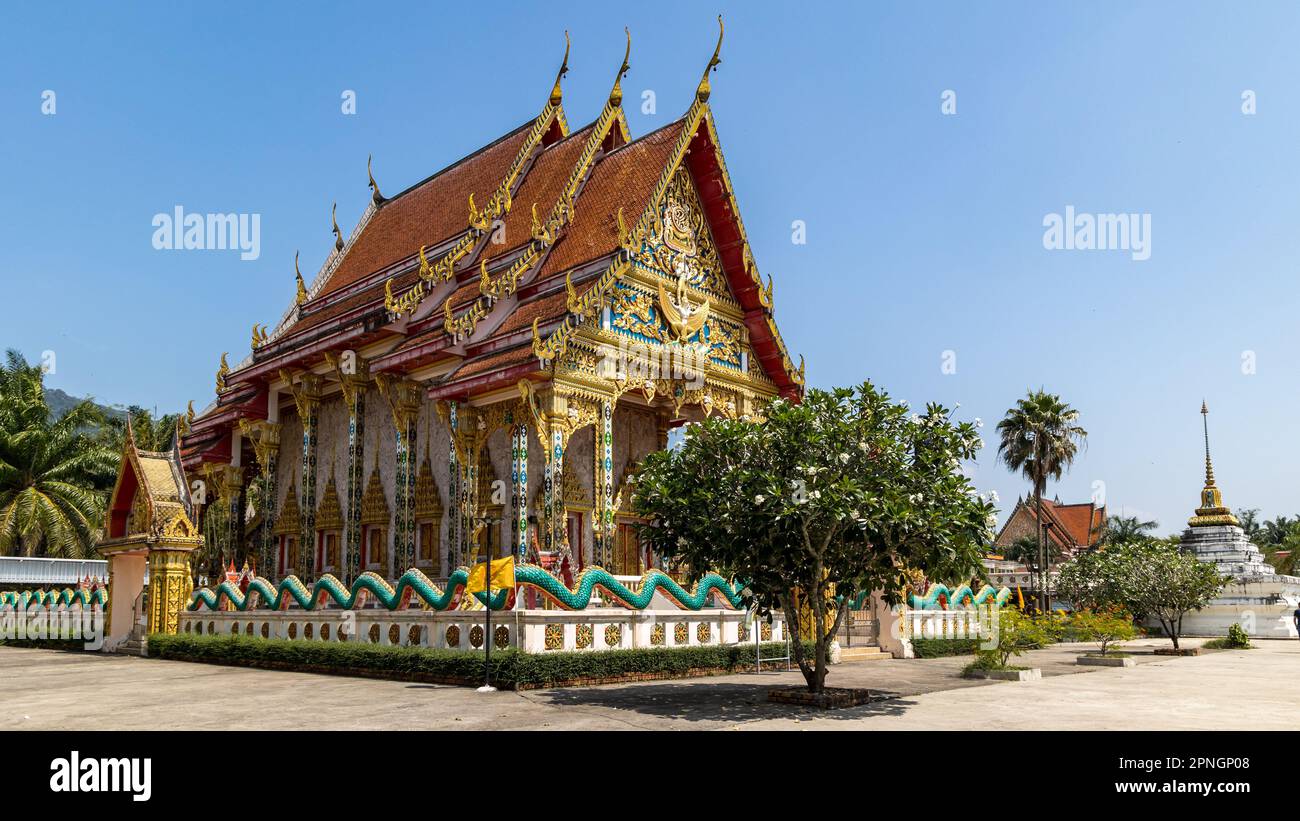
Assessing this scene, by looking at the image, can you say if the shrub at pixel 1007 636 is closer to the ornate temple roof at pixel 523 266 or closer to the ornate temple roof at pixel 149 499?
the ornate temple roof at pixel 523 266

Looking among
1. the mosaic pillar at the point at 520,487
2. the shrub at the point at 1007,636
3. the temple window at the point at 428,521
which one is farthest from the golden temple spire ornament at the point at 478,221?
the shrub at the point at 1007,636

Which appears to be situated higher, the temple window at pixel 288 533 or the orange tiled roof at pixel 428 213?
the orange tiled roof at pixel 428 213

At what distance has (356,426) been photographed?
24500 mm

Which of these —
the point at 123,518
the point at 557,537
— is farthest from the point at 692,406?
the point at 123,518

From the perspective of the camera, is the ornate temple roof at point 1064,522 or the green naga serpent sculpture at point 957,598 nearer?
the green naga serpent sculpture at point 957,598

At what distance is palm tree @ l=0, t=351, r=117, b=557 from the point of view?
3544cm

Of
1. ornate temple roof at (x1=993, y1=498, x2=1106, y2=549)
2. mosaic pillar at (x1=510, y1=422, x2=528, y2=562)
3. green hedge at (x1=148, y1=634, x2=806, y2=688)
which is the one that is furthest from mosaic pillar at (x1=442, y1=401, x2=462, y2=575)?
ornate temple roof at (x1=993, y1=498, x2=1106, y2=549)

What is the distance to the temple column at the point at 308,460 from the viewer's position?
25.6 meters

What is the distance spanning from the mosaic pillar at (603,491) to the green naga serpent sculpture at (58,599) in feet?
44.7

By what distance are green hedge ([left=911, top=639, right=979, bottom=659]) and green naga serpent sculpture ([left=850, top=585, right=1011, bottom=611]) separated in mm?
776

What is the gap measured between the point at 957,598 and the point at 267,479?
58.2ft

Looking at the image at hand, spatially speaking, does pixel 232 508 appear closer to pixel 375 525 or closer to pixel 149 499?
pixel 149 499

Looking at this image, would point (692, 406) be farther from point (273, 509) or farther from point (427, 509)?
point (273, 509)

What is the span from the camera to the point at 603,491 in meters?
19.3
